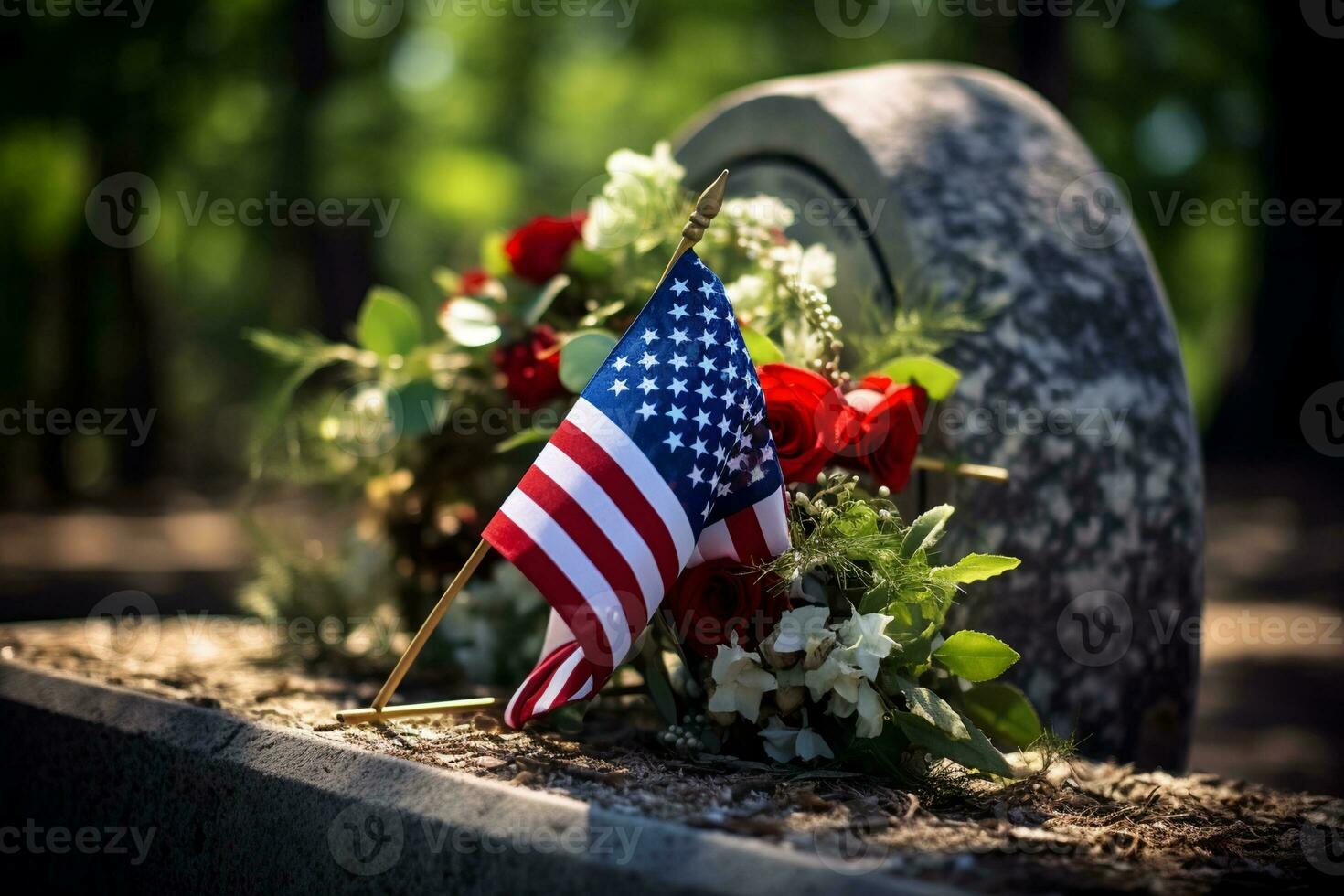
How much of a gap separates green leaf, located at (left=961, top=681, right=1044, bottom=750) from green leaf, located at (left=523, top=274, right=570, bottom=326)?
1.57 meters

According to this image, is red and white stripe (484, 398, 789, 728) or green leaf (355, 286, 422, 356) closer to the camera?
red and white stripe (484, 398, 789, 728)

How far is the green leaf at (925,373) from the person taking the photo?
109 inches

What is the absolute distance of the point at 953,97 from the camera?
11.9 feet

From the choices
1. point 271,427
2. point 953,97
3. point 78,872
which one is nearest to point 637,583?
point 78,872

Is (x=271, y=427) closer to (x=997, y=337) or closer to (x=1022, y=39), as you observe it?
(x=997, y=337)

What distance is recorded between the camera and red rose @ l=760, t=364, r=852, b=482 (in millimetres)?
2488

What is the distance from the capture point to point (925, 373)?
2787mm

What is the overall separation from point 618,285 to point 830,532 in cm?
119

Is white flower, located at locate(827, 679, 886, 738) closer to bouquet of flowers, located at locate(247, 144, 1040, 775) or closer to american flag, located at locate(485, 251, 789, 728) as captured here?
bouquet of flowers, located at locate(247, 144, 1040, 775)

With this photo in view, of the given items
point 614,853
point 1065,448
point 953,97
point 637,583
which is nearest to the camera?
point 614,853

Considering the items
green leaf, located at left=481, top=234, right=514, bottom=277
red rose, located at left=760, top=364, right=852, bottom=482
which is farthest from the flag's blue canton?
green leaf, located at left=481, top=234, right=514, bottom=277

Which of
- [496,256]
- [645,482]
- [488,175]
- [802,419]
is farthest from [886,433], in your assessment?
[488,175]

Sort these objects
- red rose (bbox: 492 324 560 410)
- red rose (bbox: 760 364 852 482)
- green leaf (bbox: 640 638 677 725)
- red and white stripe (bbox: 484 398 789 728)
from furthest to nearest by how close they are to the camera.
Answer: red rose (bbox: 492 324 560 410) < green leaf (bbox: 640 638 677 725) < red rose (bbox: 760 364 852 482) < red and white stripe (bbox: 484 398 789 728)

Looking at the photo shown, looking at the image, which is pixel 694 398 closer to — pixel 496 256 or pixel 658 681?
pixel 658 681
